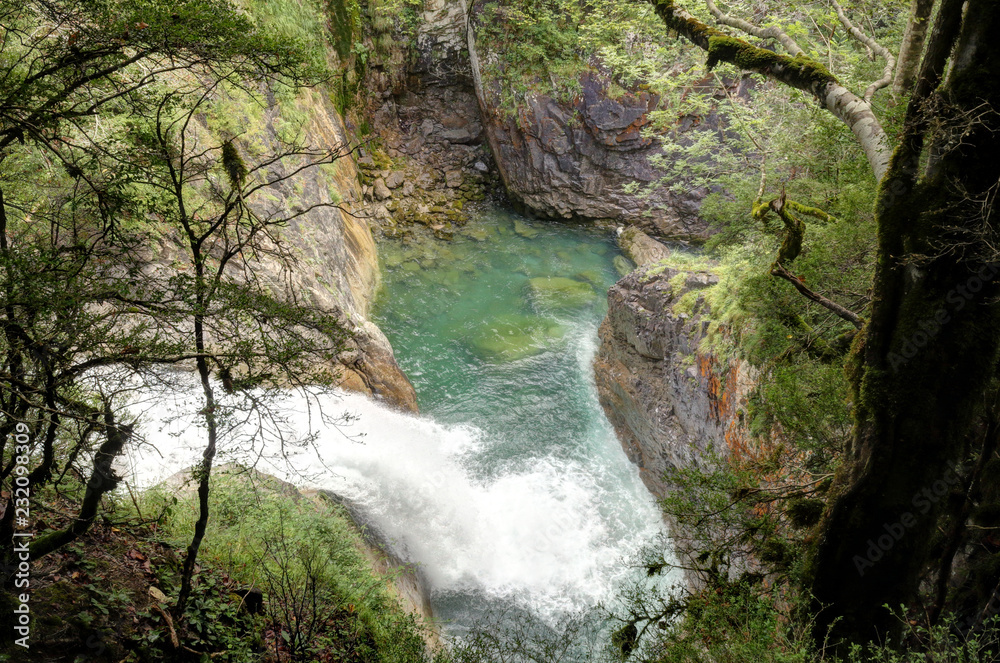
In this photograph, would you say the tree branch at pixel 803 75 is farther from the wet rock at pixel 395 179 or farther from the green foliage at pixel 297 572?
the wet rock at pixel 395 179

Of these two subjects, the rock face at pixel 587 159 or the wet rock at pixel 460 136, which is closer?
the rock face at pixel 587 159

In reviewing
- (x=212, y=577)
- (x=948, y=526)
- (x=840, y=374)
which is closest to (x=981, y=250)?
(x=840, y=374)

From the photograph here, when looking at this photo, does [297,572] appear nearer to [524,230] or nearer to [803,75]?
[803,75]

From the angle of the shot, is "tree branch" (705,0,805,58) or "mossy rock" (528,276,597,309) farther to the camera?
"mossy rock" (528,276,597,309)

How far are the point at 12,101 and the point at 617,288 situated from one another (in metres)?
9.81

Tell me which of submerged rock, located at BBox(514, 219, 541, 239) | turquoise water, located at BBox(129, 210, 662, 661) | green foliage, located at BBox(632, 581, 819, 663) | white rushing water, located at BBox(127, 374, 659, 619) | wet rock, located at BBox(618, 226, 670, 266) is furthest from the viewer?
submerged rock, located at BBox(514, 219, 541, 239)

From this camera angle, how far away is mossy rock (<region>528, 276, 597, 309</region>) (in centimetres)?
1369

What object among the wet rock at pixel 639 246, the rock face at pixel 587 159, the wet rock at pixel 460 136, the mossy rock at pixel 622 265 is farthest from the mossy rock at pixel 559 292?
the wet rock at pixel 460 136

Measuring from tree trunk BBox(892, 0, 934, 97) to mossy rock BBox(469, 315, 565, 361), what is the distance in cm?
823

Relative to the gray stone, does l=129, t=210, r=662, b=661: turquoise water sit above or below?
below

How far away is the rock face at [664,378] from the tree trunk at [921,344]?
2.73 metres

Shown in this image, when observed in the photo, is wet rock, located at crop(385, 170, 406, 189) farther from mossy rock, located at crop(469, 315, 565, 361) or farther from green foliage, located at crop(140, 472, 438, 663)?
green foliage, located at crop(140, 472, 438, 663)

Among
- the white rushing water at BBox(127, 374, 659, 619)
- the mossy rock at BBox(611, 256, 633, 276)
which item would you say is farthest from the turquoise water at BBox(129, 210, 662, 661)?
the mossy rock at BBox(611, 256, 633, 276)

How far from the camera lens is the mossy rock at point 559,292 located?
13688 mm
